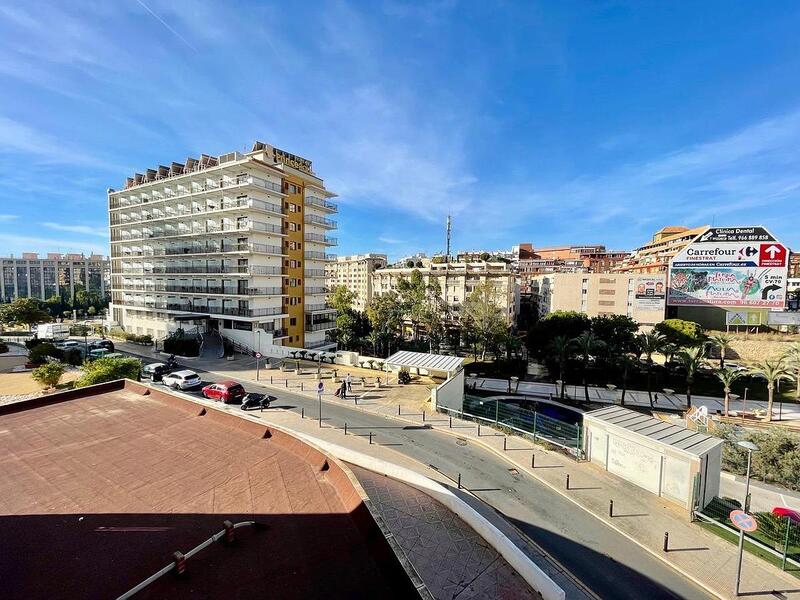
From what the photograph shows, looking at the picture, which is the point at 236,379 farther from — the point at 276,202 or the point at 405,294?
the point at 405,294

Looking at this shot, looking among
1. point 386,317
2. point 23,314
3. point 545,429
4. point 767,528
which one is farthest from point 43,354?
point 767,528

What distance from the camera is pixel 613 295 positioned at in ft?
225

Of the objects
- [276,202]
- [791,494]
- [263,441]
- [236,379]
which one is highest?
[276,202]

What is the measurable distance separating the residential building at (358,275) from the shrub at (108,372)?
95261mm

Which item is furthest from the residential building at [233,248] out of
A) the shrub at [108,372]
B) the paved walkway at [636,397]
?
the paved walkway at [636,397]

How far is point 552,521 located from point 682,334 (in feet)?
158

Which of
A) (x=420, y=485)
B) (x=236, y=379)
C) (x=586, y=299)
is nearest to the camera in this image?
(x=420, y=485)

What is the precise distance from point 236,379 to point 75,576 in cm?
2597

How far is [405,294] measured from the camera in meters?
58.0

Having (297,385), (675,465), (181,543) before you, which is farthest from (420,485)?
(297,385)

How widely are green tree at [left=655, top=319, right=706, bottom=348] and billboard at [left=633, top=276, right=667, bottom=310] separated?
13.9 metres

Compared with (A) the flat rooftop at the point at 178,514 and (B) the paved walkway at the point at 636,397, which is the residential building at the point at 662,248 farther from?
(A) the flat rooftop at the point at 178,514

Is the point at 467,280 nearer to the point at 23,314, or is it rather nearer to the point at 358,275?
the point at 358,275

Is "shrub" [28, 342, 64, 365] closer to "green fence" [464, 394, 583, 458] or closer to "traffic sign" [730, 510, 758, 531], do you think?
"green fence" [464, 394, 583, 458]
